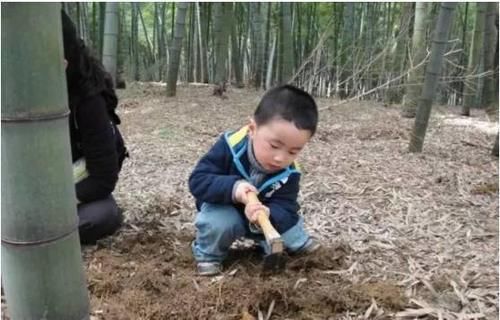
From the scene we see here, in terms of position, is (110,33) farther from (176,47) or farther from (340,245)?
(340,245)

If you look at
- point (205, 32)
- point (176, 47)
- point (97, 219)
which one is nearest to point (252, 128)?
point (97, 219)

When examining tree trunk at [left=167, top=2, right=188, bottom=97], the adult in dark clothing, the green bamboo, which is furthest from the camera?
tree trunk at [left=167, top=2, right=188, bottom=97]

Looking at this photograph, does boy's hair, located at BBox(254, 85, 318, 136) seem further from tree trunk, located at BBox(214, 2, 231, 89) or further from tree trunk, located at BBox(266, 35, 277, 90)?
tree trunk, located at BBox(266, 35, 277, 90)

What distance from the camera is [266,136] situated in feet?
5.23

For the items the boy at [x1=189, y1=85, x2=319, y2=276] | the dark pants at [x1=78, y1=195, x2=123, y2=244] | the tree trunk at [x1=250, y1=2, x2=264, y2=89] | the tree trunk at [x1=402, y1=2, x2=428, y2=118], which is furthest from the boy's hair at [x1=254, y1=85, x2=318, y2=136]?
the tree trunk at [x1=250, y1=2, x2=264, y2=89]

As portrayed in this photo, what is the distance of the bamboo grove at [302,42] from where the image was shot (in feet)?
17.3

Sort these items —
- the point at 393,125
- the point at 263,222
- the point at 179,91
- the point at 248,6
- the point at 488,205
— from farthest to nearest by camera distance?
the point at 248,6
the point at 179,91
the point at 393,125
the point at 488,205
the point at 263,222

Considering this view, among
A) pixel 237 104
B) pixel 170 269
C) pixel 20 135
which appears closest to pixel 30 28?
pixel 20 135

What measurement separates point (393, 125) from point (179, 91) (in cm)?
285

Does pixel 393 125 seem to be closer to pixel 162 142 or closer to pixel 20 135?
pixel 162 142

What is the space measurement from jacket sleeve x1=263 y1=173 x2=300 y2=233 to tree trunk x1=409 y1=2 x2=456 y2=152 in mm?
1703

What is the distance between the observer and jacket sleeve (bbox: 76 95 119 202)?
73.4 inches

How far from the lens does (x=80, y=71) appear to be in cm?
178

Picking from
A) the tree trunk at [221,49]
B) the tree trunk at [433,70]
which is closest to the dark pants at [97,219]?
the tree trunk at [433,70]
